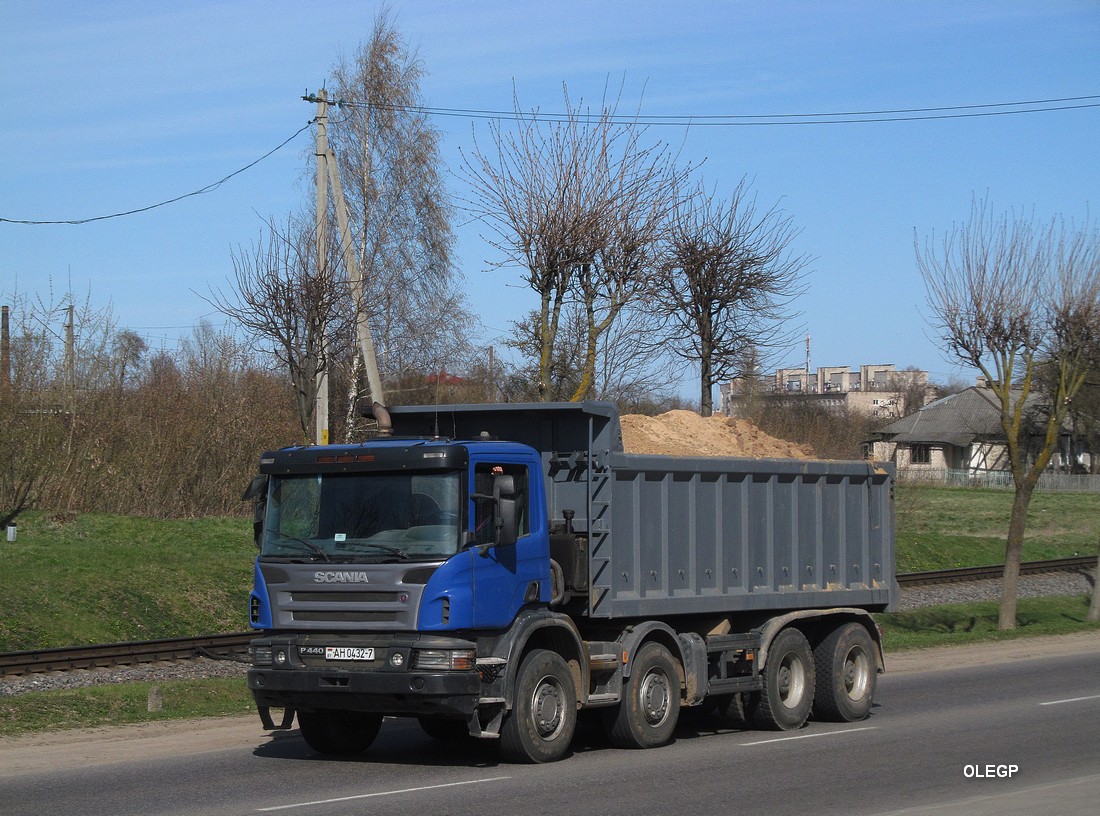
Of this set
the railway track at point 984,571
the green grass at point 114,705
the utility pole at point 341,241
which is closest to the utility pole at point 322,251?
the utility pole at point 341,241

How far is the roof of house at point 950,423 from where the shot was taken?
88688 mm

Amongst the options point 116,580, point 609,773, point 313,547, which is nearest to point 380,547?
point 313,547

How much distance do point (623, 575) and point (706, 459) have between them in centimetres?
167

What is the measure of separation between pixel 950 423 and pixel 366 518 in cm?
8716

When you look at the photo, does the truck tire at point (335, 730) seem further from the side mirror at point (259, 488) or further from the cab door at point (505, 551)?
the side mirror at point (259, 488)

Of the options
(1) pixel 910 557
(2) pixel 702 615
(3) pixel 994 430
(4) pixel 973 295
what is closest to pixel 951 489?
(3) pixel 994 430

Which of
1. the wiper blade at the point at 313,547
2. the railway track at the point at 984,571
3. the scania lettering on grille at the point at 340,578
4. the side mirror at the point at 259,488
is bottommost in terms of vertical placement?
the railway track at the point at 984,571

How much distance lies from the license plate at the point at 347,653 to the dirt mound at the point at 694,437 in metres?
5.15

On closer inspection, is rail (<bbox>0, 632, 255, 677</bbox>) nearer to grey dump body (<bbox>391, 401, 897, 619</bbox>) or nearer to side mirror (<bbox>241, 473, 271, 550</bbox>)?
grey dump body (<bbox>391, 401, 897, 619</bbox>)

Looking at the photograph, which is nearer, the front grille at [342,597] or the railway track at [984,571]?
the front grille at [342,597]

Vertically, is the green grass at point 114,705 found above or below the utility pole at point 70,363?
below

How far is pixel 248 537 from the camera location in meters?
27.6

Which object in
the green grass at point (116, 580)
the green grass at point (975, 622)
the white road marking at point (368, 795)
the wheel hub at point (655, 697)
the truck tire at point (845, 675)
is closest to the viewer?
the white road marking at point (368, 795)

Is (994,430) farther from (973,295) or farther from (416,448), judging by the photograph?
(416,448)
